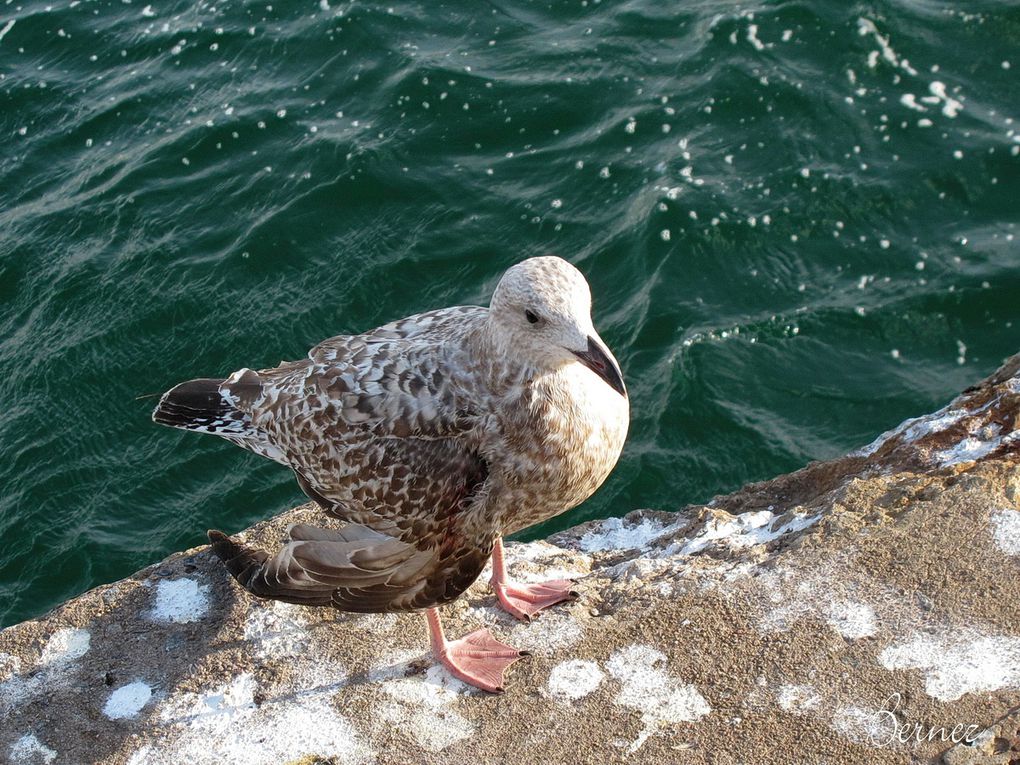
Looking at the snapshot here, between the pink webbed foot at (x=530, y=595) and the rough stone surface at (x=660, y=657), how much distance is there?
6 centimetres

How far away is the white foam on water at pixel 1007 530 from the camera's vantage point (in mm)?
4500

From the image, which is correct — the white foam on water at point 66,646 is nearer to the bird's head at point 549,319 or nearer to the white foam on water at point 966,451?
the bird's head at point 549,319

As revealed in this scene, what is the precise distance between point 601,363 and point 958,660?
1.76 m

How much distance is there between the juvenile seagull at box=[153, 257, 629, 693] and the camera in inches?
182

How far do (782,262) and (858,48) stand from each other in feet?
8.52

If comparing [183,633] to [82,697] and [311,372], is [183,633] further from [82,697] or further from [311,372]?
[311,372]

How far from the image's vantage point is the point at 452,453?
467 cm

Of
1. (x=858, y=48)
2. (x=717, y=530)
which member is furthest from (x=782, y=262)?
(x=717, y=530)

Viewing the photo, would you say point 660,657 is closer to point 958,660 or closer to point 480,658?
point 480,658

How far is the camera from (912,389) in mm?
7645

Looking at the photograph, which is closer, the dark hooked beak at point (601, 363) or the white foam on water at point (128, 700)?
the dark hooked beak at point (601, 363)

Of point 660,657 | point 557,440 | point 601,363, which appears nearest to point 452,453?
point 557,440

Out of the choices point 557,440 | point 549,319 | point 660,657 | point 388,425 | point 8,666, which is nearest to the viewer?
point 549,319

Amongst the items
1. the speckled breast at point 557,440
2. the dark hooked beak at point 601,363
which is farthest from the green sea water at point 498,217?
the dark hooked beak at point 601,363
